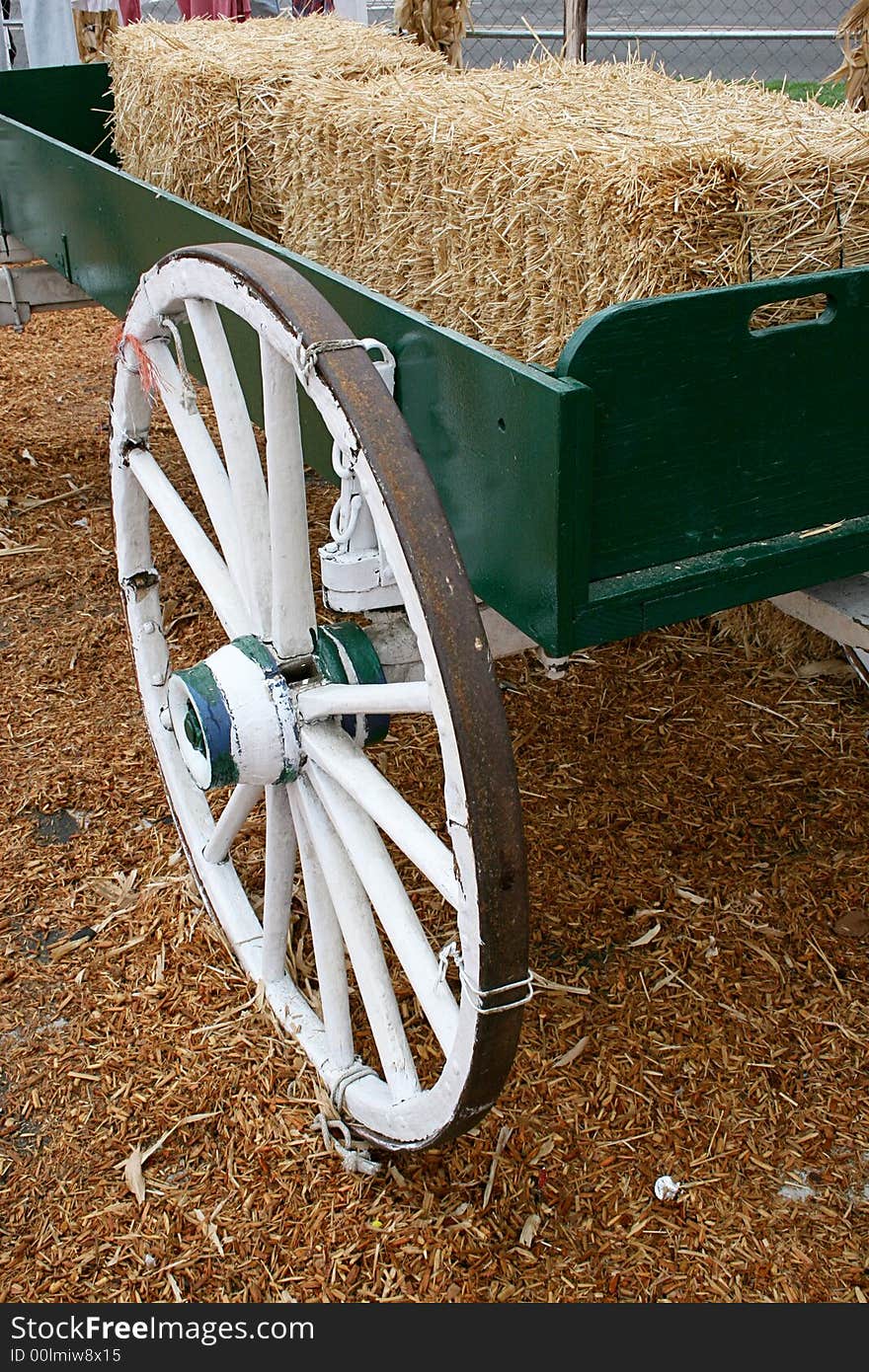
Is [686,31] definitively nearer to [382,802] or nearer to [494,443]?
[494,443]

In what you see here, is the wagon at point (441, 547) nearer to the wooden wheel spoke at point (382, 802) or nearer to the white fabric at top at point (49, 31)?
the wooden wheel spoke at point (382, 802)

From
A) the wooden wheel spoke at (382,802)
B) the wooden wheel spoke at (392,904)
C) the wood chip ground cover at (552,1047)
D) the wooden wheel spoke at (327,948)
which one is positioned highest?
the wooden wheel spoke at (382,802)

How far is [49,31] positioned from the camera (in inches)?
310

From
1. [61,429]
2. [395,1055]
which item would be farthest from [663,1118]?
[61,429]

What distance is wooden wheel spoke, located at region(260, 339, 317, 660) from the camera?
1836 mm

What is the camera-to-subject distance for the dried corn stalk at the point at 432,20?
14.8 feet

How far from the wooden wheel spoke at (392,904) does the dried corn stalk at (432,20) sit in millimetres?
3481

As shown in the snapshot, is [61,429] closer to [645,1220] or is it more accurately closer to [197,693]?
[197,693]

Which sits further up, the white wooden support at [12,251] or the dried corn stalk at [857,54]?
the dried corn stalk at [857,54]

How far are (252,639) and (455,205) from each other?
36.3 inches

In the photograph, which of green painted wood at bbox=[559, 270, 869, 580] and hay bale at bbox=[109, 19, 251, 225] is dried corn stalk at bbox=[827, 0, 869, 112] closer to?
hay bale at bbox=[109, 19, 251, 225]

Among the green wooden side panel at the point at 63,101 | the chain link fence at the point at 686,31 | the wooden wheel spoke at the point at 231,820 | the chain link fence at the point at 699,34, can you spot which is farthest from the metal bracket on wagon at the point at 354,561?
Answer: the chain link fence at the point at 699,34

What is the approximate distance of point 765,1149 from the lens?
7.18ft

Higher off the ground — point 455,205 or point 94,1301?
point 455,205
